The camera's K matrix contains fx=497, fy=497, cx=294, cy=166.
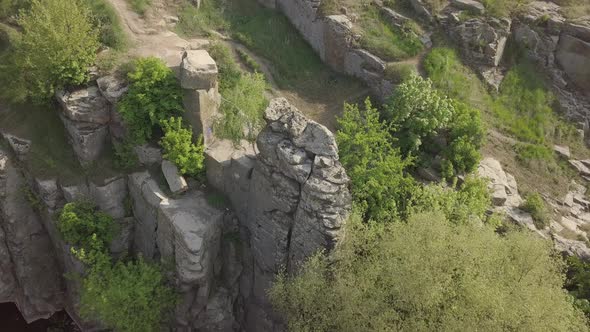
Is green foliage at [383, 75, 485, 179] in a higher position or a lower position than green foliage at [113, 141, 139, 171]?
higher

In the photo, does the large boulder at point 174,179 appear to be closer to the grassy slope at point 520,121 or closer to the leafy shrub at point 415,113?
the leafy shrub at point 415,113

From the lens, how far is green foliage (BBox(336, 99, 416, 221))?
801 inches

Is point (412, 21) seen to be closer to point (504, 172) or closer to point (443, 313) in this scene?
point (504, 172)

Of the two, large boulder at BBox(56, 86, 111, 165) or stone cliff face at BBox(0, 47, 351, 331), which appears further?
large boulder at BBox(56, 86, 111, 165)

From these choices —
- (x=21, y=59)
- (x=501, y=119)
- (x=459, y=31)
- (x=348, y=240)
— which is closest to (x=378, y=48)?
(x=459, y=31)

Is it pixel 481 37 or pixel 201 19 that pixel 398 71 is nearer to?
pixel 481 37

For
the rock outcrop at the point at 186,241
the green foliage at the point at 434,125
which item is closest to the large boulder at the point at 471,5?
the green foliage at the point at 434,125

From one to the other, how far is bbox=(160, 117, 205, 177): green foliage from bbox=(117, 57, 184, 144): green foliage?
604mm

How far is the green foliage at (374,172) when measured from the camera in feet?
66.8

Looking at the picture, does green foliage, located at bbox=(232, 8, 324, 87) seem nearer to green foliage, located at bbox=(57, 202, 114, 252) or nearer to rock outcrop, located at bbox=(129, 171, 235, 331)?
rock outcrop, located at bbox=(129, 171, 235, 331)

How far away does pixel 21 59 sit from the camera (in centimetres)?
2372

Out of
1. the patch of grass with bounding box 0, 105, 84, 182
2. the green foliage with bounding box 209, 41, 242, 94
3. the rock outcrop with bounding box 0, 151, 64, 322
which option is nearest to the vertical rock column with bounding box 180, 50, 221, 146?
the green foliage with bounding box 209, 41, 242, 94

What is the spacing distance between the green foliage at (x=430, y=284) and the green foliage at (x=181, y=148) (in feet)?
21.9

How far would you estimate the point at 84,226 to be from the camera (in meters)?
23.1
